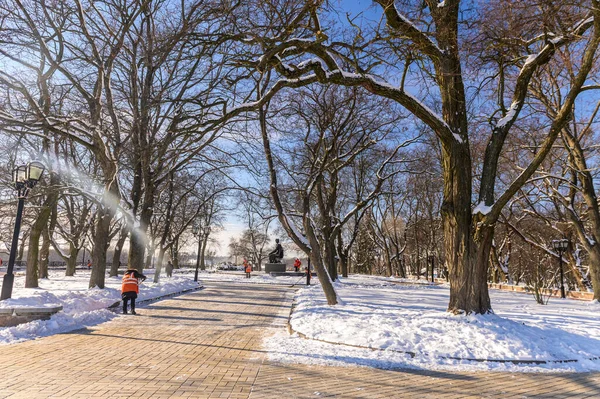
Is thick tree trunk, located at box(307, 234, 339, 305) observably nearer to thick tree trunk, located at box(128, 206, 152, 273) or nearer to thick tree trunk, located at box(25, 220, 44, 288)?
thick tree trunk, located at box(128, 206, 152, 273)

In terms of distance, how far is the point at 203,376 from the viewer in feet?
18.8

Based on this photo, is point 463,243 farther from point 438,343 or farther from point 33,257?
point 33,257

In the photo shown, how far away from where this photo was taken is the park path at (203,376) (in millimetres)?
5070

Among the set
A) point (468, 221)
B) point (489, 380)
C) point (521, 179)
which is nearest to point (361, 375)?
point (489, 380)

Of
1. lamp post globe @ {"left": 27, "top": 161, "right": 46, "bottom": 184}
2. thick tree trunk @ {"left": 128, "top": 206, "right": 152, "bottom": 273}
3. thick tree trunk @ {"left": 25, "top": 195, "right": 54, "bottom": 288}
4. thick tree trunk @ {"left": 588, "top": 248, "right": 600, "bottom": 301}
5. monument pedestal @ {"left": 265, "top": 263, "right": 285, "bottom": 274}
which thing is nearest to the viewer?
lamp post globe @ {"left": 27, "top": 161, "right": 46, "bottom": 184}

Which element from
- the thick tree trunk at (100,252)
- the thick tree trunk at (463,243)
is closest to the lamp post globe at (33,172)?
the thick tree trunk at (100,252)

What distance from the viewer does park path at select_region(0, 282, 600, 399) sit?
507 cm

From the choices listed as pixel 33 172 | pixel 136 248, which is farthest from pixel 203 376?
pixel 136 248

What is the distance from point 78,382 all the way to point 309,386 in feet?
9.72

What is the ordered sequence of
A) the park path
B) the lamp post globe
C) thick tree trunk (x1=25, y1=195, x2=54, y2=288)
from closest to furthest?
the park path, the lamp post globe, thick tree trunk (x1=25, y1=195, x2=54, y2=288)

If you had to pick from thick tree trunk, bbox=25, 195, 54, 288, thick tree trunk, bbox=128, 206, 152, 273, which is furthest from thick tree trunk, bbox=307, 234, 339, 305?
thick tree trunk, bbox=25, 195, 54, 288

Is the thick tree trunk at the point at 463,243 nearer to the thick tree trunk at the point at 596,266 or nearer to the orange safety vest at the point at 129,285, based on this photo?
the orange safety vest at the point at 129,285

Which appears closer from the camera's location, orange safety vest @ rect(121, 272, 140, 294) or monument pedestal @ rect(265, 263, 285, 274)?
orange safety vest @ rect(121, 272, 140, 294)

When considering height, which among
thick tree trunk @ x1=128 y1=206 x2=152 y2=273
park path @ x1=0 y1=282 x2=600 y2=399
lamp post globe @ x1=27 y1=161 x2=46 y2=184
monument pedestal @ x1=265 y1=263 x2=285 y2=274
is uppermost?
lamp post globe @ x1=27 y1=161 x2=46 y2=184
